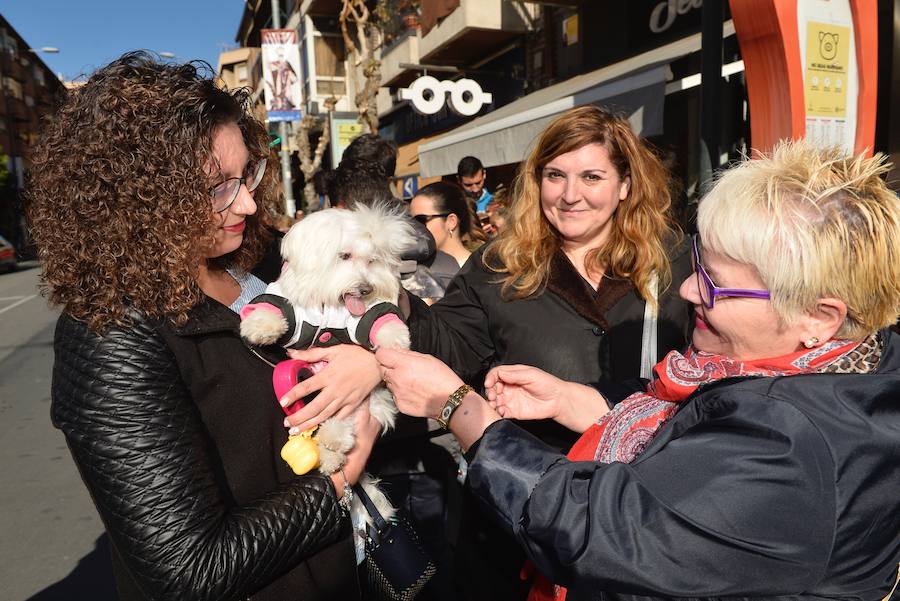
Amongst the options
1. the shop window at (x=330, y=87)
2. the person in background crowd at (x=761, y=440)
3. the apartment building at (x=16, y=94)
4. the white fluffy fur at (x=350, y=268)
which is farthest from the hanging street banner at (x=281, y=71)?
the apartment building at (x=16, y=94)

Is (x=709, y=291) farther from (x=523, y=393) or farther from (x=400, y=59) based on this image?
(x=400, y=59)

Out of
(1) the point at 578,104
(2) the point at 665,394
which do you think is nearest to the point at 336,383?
(2) the point at 665,394

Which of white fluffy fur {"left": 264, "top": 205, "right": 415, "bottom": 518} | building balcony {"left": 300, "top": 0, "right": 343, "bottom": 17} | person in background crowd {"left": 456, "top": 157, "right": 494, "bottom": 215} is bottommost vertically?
white fluffy fur {"left": 264, "top": 205, "right": 415, "bottom": 518}

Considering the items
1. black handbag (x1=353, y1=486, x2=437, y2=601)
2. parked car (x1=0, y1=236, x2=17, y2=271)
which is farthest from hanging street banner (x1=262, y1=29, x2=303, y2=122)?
parked car (x1=0, y1=236, x2=17, y2=271)

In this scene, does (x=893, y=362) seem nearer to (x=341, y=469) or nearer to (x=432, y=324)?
(x=341, y=469)

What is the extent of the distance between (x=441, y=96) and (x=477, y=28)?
1.83 metres

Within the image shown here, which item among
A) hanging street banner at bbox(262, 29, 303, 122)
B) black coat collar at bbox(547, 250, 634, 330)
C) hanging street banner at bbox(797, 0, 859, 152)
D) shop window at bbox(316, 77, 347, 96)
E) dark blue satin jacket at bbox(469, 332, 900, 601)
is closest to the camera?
dark blue satin jacket at bbox(469, 332, 900, 601)

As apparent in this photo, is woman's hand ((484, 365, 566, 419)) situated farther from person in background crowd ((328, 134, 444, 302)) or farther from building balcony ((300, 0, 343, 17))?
building balcony ((300, 0, 343, 17))

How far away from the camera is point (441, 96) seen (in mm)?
12906

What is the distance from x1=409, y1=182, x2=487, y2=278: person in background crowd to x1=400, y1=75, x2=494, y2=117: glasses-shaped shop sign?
27.8 ft

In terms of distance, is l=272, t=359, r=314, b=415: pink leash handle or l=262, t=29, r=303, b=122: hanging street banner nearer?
l=272, t=359, r=314, b=415: pink leash handle

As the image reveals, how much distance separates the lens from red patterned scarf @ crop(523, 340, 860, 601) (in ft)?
4.00

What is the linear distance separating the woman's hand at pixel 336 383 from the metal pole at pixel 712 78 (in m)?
2.96

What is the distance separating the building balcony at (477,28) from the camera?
13.1 meters
